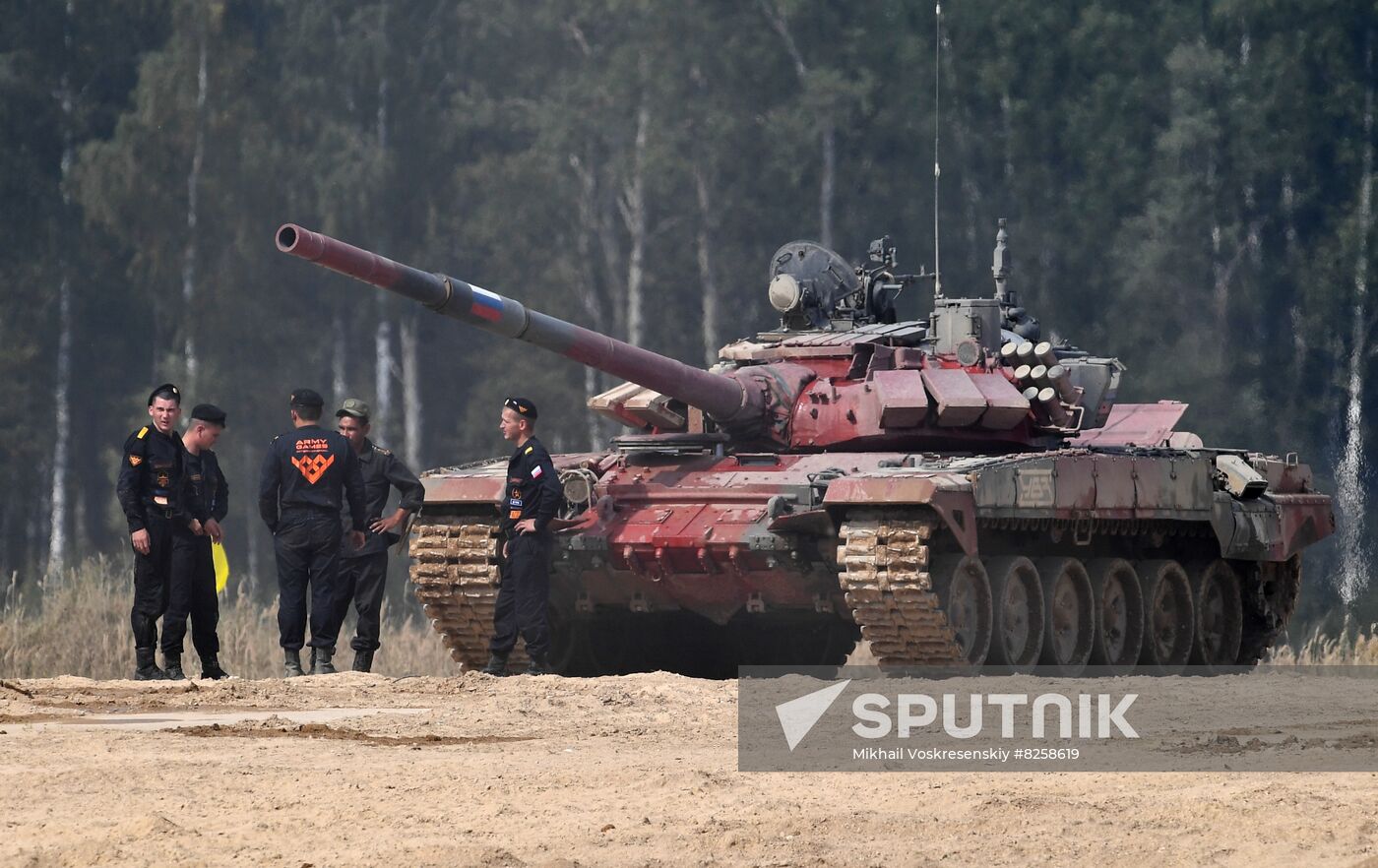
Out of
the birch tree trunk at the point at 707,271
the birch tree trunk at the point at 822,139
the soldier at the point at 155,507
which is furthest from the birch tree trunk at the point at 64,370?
the soldier at the point at 155,507

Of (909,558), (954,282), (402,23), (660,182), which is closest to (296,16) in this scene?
(402,23)

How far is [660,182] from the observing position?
36.8 meters

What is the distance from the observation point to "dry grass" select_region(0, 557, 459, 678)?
1709cm

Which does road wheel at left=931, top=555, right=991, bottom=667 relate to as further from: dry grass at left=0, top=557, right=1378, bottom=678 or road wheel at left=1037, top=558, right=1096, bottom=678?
dry grass at left=0, top=557, right=1378, bottom=678

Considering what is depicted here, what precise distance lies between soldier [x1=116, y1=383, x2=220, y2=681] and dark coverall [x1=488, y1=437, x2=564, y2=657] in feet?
5.83

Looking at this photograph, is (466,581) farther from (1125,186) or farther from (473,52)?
(473,52)

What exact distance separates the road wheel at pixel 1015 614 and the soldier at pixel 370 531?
3659 millimetres

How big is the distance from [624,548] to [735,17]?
24726 millimetres

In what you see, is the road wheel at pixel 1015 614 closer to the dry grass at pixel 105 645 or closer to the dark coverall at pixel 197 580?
the dark coverall at pixel 197 580

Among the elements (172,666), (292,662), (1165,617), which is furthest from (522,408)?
(1165,617)

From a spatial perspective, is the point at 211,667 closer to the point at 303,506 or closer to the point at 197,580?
the point at 197,580

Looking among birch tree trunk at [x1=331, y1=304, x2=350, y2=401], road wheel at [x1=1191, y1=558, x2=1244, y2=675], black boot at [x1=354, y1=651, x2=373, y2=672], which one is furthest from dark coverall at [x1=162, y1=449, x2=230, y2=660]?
birch tree trunk at [x1=331, y1=304, x2=350, y2=401]

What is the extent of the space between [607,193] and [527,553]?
24.9 m

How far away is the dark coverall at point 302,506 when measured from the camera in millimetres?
13547
